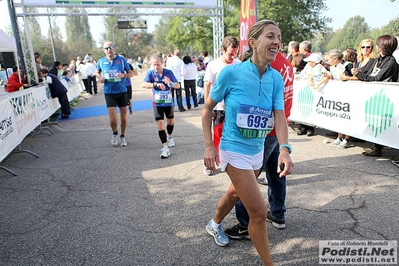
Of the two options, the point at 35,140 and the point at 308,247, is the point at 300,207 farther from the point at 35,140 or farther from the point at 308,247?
the point at 35,140

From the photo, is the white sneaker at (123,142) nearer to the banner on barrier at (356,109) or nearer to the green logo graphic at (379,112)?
the banner on barrier at (356,109)

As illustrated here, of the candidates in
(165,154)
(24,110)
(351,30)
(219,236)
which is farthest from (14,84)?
(351,30)

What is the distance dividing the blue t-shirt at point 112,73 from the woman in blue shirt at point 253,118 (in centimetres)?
452

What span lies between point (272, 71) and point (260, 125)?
1.46 feet

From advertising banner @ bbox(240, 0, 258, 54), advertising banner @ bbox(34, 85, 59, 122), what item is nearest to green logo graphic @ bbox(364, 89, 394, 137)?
advertising banner @ bbox(240, 0, 258, 54)

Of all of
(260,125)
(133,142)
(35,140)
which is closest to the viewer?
(260,125)

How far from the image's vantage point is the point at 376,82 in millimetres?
5293

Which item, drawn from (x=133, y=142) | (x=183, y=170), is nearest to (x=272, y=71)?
(x=183, y=170)

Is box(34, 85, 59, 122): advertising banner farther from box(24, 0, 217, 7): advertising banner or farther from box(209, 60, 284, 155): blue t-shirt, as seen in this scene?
box(209, 60, 284, 155): blue t-shirt

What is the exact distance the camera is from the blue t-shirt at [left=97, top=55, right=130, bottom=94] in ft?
21.1

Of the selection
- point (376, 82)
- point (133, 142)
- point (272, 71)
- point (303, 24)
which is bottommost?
point (133, 142)

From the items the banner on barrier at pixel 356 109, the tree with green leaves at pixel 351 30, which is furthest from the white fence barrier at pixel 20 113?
the tree with green leaves at pixel 351 30

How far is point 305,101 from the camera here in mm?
7082

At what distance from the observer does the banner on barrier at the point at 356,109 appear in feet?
16.4
